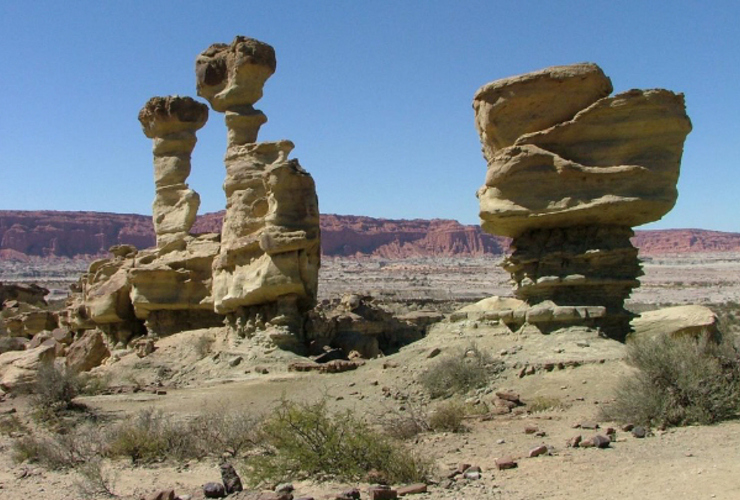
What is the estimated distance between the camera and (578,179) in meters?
14.2

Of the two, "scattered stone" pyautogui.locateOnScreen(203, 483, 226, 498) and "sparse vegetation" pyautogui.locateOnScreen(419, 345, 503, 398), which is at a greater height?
"sparse vegetation" pyautogui.locateOnScreen(419, 345, 503, 398)

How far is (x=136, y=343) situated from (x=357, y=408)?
36.5 feet

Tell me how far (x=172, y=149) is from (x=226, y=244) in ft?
18.2

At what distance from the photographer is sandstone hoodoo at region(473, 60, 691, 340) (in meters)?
14.0

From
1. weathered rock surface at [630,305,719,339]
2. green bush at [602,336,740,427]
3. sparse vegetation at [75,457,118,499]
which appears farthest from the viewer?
weathered rock surface at [630,305,719,339]

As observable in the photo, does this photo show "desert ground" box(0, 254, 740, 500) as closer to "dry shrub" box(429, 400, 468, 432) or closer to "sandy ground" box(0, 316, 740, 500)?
"sandy ground" box(0, 316, 740, 500)

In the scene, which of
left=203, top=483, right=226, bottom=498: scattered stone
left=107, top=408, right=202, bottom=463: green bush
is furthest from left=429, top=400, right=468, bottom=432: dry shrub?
left=203, top=483, right=226, bottom=498: scattered stone

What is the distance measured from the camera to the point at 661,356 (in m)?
9.46

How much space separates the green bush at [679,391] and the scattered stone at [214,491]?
4650 millimetres

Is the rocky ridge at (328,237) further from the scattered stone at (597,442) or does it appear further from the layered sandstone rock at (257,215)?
the scattered stone at (597,442)

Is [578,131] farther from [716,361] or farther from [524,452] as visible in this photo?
[524,452]

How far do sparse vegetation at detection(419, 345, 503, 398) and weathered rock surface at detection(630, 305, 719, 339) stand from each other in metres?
2.76

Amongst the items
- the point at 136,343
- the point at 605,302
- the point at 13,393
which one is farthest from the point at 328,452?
the point at 136,343

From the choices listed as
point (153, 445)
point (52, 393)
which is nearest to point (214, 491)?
point (153, 445)
